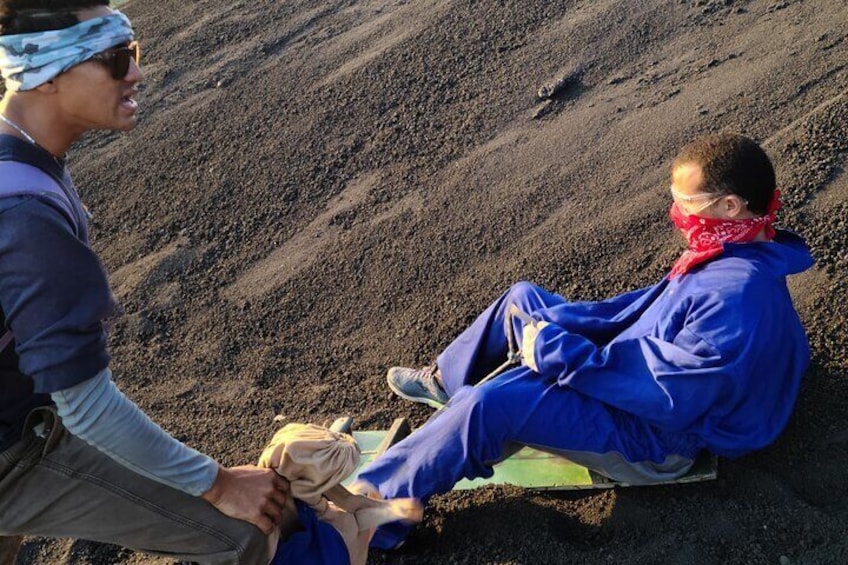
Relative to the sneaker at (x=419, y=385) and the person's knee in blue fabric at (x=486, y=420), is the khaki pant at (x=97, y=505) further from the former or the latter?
the sneaker at (x=419, y=385)

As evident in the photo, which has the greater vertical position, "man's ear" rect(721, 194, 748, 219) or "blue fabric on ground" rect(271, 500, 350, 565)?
"man's ear" rect(721, 194, 748, 219)

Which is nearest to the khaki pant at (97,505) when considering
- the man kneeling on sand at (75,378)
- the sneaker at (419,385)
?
the man kneeling on sand at (75,378)

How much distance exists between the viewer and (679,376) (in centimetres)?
274

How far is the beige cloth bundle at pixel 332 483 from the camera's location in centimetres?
265

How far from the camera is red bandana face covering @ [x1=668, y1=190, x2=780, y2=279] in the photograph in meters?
2.89

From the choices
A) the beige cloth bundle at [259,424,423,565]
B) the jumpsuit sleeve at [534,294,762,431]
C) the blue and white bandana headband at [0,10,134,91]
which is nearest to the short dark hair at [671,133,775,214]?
the jumpsuit sleeve at [534,294,762,431]

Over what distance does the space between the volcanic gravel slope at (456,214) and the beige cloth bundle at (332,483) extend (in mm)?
313

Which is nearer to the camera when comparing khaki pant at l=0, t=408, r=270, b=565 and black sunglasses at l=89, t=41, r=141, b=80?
black sunglasses at l=89, t=41, r=141, b=80

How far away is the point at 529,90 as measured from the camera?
551cm

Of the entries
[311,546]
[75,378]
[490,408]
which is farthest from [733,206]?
[75,378]

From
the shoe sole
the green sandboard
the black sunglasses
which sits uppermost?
the black sunglasses

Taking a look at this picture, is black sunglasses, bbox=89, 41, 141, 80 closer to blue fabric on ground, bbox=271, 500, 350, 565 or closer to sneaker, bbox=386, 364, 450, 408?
blue fabric on ground, bbox=271, 500, 350, 565

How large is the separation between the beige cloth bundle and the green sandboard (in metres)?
0.36

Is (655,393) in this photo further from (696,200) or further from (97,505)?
(97,505)
